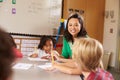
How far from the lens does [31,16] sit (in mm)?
3633

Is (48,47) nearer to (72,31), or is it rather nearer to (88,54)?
(72,31)

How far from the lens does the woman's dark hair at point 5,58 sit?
1.14 feet

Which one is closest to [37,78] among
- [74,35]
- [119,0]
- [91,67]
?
[91,67]

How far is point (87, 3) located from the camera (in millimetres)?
4438

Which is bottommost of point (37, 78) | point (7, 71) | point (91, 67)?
point (37, 78)

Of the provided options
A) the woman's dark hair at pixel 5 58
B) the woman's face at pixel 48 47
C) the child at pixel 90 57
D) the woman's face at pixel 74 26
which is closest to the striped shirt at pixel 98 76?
the child at pixel 90 57

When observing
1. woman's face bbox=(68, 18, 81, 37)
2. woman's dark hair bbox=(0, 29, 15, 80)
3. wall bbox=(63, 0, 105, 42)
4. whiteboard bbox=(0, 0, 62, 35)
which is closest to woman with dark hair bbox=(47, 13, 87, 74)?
woman's face bbox=(68, 18, 81, 37)

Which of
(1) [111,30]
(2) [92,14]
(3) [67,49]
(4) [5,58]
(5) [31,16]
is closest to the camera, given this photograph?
(4) [5,58]

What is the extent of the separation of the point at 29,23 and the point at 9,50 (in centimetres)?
331

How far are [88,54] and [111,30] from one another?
369 cm

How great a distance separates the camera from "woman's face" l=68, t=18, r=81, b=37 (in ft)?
7.23

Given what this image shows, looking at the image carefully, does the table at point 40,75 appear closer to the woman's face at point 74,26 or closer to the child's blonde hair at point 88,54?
the child's blonde hair at point 88,54

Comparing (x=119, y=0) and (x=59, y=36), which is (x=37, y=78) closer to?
(x=59, y=36)

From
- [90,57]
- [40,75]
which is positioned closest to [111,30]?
[40,75]
